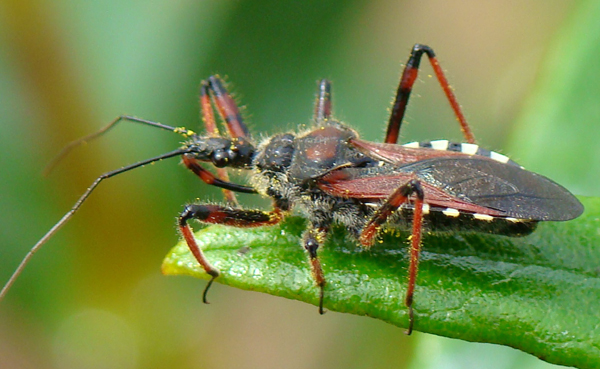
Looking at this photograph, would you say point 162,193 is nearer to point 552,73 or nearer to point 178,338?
point 178,338

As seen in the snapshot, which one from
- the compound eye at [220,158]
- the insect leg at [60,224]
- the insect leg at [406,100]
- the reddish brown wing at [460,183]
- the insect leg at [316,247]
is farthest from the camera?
the insect leg at [406,100]

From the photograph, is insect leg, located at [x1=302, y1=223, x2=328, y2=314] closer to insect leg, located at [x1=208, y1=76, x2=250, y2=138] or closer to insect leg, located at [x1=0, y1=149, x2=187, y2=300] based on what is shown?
insect leg, located at [x1=0, y1=149, x2=187, y2=300]

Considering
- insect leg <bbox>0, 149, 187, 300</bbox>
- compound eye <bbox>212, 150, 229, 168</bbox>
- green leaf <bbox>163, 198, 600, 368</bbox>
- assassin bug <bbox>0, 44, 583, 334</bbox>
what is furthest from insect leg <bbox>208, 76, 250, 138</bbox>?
green leaf <bbox>163, 198, 600, 368</bbox>

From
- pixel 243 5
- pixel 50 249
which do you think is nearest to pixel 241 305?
pixel 50 249

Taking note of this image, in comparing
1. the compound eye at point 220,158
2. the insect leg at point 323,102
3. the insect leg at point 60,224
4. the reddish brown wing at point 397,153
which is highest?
the insect leg at point 323,102

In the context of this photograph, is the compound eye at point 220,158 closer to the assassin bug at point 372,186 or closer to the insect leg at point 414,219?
the assassin bug at point 372,186

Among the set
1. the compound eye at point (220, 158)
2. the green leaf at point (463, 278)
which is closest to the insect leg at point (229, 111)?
the compound eye at point (220, 158)
